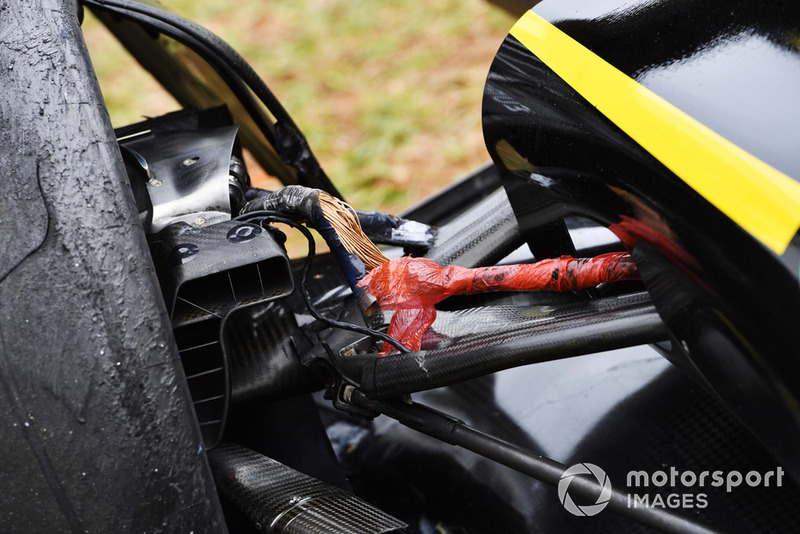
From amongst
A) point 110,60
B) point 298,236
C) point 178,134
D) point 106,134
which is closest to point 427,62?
point 298,236

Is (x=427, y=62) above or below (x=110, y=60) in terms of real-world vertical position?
below

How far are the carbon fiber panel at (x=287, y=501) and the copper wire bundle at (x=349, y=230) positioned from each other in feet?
0.98

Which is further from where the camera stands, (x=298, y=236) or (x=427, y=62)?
(x=427, y=62)

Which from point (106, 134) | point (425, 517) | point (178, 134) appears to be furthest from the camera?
point (178, 134)

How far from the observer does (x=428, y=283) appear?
3.23ft

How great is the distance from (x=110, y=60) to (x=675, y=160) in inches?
162

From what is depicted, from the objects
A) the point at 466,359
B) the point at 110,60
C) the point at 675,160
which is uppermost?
the point at 110,60

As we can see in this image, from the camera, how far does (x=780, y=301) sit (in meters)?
0.71

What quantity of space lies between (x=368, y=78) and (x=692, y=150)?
3364 millimetres

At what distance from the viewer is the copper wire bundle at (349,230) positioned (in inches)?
40.7

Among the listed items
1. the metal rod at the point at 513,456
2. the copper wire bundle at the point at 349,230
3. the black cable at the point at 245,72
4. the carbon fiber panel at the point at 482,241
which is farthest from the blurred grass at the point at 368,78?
the metal rod at the point at 513,456

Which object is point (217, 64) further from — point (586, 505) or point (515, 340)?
point (586, 505)

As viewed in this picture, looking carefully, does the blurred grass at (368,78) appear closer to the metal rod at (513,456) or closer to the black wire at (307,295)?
the black wire at (307,295)

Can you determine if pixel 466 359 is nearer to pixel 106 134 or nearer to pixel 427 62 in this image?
pixel 106 134
